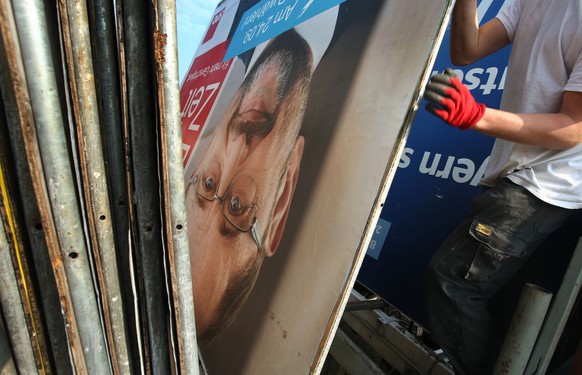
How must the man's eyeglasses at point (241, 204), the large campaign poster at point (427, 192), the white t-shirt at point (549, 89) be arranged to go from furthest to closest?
the large campaign poster at point (427, 192), the man's eyeglasses at point (241, 204), the white t-shirt at point (549, 89)

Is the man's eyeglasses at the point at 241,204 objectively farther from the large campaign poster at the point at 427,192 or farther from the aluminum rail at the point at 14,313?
the large campaign poster at the point at 427,192

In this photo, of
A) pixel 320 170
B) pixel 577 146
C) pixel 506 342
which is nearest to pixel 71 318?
pixel 320 170

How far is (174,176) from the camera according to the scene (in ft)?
A: 2.04

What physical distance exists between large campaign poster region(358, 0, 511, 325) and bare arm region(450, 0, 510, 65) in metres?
0.29

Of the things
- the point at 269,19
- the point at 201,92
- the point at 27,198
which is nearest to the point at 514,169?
the point at 27,198

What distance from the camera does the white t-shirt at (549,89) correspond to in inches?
38.1

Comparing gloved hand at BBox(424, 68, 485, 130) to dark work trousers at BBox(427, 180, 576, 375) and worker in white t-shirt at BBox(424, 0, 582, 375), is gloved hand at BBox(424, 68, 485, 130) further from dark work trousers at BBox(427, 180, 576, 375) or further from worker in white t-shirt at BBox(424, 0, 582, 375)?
dark work trousers at BBox(427, 180, 576, 375)

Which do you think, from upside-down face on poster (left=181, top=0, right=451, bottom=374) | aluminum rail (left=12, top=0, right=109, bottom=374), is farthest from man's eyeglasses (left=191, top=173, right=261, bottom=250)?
aluminum rail (left=12, top=0, right=109, bottom=374)

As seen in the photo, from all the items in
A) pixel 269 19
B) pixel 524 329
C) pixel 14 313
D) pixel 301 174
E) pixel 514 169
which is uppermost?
pixel 269 19

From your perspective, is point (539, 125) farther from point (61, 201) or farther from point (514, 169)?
point (61, 201)

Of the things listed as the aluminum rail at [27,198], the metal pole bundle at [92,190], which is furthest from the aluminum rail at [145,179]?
the aluminum rail at [27,198]

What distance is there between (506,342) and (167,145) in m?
1.12

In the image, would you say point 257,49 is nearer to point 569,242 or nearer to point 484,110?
point 484,110

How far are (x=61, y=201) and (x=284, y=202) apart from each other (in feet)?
2.45
